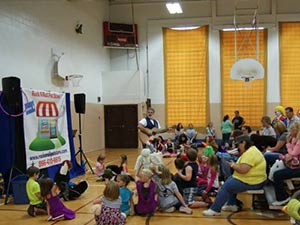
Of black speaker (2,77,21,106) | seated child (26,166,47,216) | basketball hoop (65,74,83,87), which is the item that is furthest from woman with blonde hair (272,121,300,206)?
basketball hoop (65,74,83,87)

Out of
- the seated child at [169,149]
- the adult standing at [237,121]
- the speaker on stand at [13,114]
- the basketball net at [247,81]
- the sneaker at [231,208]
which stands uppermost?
the basketball net at [247,81]

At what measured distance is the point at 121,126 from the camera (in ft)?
52.5

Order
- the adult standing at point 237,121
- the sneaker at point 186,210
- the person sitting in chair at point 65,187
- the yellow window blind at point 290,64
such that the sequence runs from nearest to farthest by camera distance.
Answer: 1. the sneaker at point 186,210
2. the person sitting in chair at point 65,187
3. the adult standing at point 237,121
4. the yellow window blind at point 290,64

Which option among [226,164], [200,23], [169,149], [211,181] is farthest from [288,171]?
[200,23]

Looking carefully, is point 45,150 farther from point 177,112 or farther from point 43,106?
point 177,112

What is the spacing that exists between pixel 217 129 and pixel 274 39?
15.1 feet

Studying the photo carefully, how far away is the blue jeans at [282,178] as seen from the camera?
4730mm

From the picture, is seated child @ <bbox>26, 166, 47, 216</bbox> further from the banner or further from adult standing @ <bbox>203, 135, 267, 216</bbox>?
adult standing @ <bbox>203, 135, 267, 216</bbox>

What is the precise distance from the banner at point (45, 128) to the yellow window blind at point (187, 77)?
8.76 m

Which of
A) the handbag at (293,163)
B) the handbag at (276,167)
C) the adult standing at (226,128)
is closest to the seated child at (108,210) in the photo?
the handbag at (276,167)

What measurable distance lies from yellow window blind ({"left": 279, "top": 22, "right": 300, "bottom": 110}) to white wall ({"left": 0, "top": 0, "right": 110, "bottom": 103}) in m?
7.82

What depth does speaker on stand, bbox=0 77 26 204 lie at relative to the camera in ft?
20.8

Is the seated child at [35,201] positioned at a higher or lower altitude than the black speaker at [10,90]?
lower

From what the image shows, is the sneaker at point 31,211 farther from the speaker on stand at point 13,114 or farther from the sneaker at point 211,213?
the sneaker at point 211,213
